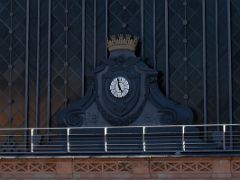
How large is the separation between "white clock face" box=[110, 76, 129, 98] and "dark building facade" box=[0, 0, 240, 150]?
3.64 ft

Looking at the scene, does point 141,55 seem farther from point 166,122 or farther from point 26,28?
point 26,28

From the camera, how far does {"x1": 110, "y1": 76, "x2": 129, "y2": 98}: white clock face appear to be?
2219 centimetres

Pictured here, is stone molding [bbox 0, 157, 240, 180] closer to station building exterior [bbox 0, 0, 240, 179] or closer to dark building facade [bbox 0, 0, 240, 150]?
station building exterior [bbox 0, 0, 240, 179]

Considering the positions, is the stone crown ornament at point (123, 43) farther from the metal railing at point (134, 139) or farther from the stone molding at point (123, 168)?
the stone molding at point (123, 168)

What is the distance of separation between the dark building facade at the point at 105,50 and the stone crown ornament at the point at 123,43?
350mm

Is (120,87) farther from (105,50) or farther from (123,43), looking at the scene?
(105,50)

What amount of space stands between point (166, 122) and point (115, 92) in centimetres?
182

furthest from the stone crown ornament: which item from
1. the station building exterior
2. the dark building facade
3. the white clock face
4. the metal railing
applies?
the metal railing

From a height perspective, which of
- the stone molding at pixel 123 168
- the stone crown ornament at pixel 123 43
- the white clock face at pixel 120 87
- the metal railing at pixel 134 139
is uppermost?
the stone crown ornament at pixel 123 43

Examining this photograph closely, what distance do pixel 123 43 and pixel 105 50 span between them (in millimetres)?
801

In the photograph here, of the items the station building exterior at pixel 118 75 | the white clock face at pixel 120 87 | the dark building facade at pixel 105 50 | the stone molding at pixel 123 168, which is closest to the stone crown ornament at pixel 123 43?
the station building exterior at pixel 118 75

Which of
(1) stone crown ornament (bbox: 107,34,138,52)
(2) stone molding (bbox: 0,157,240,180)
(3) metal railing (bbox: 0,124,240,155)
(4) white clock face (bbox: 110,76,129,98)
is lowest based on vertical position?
(2) stone molding (bbox: 0,157,240,180)

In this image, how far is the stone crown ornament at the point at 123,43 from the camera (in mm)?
22578

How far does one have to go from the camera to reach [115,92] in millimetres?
22234
